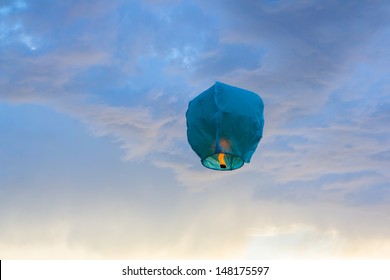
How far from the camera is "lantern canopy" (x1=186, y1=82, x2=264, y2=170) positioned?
65.4 feet

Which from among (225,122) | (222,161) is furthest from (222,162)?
(225,122)

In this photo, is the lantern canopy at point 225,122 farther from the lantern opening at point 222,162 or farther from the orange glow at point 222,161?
the orange glow at point 222,161

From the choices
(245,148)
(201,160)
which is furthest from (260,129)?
(201,160)

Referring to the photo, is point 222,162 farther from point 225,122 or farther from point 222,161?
point 225,122

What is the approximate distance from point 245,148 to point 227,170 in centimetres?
157

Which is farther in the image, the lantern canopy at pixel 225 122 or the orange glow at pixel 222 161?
the orange glow at pixel 222 161

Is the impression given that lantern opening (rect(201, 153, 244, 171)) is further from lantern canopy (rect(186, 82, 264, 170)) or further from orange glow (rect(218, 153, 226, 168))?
lantern canopy (rect(186, 82, 264, 170))

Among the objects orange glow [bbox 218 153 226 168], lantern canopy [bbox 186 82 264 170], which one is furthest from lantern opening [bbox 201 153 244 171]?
lantern canopy [bbox 186 82 264 170]

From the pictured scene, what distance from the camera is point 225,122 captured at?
19844mm

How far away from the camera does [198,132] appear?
67.7 feet

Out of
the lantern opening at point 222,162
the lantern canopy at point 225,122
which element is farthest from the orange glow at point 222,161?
the lantern canopy at point 225,122

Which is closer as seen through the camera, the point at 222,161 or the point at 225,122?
the point at 225,122

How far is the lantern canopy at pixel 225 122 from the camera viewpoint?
65.4 ft

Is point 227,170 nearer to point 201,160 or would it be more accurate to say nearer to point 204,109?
point 201,160
